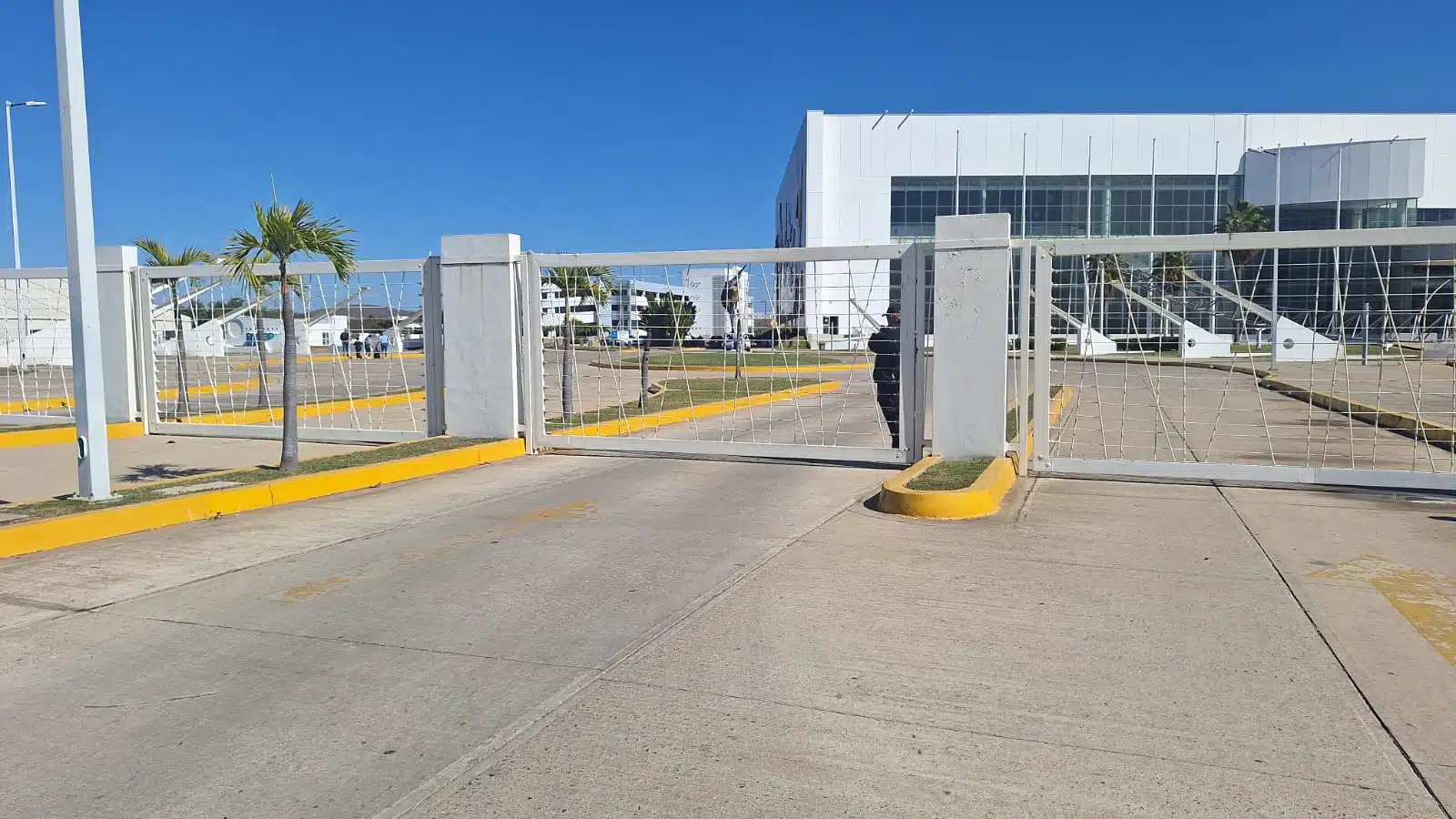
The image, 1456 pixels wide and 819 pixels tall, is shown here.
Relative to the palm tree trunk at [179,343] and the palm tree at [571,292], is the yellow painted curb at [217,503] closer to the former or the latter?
the palm tree at [571,292]

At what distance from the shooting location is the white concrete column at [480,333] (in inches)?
463

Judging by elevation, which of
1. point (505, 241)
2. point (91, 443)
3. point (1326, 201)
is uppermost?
point (1326, 201)

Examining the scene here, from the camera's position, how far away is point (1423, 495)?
881cm

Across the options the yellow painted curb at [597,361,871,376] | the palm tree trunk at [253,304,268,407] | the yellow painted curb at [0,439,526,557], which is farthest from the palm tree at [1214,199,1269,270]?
the yellow painted curb at [0,439,526,557]

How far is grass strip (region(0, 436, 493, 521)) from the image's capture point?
771cm

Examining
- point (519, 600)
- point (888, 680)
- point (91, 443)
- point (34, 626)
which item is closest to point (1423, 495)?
point (888, 680)

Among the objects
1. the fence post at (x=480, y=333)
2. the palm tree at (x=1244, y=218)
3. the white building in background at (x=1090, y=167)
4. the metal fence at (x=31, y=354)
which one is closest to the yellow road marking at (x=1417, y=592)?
the fence post at (x=480, y=333)

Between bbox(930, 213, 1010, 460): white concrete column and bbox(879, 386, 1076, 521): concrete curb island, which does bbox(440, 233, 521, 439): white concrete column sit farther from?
bbox(879, 386, 1076, 521): concrete curb island

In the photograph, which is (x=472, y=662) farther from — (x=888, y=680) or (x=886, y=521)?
(x=886, y=521)

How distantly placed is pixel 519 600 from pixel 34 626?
8.12 ft

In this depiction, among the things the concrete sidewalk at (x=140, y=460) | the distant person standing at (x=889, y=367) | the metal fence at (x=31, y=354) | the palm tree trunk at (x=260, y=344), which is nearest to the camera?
the concrete sidewalk at (x=140, y=460)

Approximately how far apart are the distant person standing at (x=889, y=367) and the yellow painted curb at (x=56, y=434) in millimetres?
9558

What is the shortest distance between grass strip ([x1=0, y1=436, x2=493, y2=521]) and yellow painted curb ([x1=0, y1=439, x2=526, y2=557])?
0.17m

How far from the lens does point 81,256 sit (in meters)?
8.15
